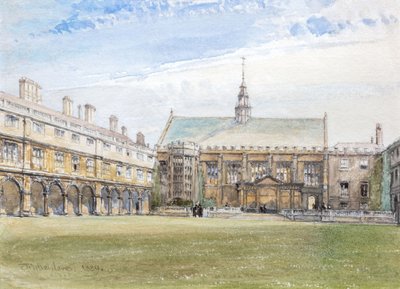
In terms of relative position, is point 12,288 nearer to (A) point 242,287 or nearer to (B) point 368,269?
(A) point 242,287

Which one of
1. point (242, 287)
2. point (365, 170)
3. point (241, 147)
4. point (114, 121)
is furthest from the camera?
point (241, 147)

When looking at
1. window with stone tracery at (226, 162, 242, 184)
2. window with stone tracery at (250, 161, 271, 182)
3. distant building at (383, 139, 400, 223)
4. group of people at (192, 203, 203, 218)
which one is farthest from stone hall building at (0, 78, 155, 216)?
distant building at (383, 139, 400, 223)

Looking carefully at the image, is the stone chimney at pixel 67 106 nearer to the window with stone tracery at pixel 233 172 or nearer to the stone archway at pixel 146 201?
the stone archway at pixel 146 201

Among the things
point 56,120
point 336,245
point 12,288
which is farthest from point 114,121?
point 336,245

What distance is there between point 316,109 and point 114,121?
2.75m

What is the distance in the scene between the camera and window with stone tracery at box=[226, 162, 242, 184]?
11367 mm

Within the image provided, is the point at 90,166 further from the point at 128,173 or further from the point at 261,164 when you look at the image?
the point at 261,164

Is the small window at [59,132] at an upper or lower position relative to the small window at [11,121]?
lower

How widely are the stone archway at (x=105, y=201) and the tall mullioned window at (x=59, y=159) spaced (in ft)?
2.42

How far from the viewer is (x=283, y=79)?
1040 cm

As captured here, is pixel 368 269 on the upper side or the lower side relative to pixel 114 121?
lower

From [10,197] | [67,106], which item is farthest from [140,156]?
[10,197]

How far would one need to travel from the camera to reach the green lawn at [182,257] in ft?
30.3

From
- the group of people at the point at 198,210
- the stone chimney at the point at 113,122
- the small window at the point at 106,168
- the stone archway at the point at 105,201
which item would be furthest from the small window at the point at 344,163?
the small window at the point at 106,168
